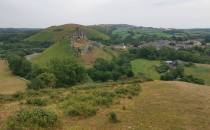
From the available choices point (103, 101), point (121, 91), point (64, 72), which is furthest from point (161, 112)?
point (64, 72)

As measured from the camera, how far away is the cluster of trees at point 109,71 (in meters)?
64.9

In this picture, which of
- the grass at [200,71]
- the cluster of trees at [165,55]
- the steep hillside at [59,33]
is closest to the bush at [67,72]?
the grass at [200,71]

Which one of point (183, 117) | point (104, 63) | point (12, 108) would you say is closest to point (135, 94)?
point (183, 117)

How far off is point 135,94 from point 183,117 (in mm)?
7054

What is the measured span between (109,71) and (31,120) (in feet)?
183

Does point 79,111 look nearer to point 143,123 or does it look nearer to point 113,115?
point 113,115

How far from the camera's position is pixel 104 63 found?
7606 centimetres

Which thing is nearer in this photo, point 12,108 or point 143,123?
point 143,123

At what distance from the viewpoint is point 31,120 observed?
15.3 meters

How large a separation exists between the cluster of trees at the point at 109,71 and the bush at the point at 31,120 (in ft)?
159

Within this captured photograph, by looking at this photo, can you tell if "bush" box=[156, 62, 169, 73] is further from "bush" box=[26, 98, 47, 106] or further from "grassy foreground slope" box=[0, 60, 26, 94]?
"bush" box=[26, 98, 47, 106]

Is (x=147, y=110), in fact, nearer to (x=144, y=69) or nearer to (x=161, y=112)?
(x=161, y=112)

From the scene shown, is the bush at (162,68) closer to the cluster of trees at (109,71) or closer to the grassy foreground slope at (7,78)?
the cluster of trees at (109,71)

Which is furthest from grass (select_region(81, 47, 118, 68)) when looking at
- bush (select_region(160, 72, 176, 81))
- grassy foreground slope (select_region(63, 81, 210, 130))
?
grassy foreground slope (select_region(63, 81, 210, 130))
